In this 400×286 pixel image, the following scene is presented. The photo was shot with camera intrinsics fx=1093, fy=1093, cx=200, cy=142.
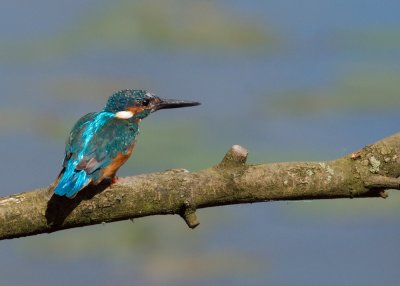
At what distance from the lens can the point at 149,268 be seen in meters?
6.61

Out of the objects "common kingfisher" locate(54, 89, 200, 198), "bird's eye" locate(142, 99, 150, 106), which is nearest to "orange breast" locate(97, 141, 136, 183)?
"common kingfisher" locate(54, 89, 200, 198)

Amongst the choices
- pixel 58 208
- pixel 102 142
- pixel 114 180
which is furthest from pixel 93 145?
pixel 58 208

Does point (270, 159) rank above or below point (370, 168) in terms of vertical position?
below

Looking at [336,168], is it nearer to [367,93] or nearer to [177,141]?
[177,141]

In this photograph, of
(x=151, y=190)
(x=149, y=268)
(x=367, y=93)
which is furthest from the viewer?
(x=367, y=93)

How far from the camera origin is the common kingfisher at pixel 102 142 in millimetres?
3265

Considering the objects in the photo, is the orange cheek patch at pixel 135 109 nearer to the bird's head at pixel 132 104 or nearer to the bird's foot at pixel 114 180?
the bird's head at pixel 132 104

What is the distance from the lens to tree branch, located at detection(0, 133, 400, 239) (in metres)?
3.07

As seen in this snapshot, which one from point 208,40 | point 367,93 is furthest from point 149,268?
point 208,40

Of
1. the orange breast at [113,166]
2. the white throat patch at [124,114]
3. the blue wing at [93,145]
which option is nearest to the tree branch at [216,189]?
the blue wing at [93,145]

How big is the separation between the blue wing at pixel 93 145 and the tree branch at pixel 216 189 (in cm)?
11

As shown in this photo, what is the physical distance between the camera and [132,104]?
12.6ft

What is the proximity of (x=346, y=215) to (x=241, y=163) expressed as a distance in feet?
13.3

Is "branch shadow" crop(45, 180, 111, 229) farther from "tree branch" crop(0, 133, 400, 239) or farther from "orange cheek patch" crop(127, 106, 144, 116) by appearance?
"orange cheek patch" crop(127, 106, 144, 116)
